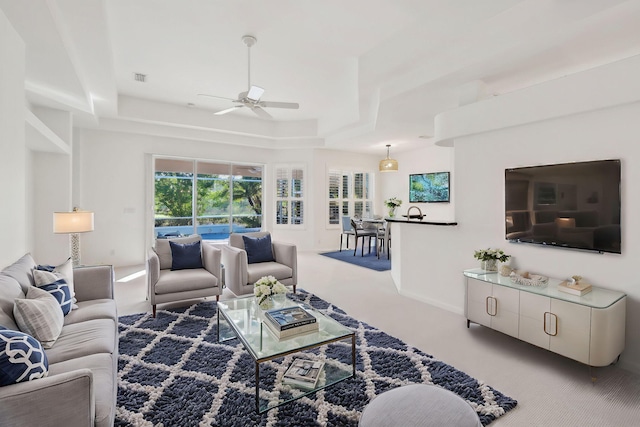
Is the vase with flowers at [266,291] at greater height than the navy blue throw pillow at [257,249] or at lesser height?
lesser

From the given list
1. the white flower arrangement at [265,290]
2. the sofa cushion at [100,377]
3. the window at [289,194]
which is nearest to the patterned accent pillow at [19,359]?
the sofa cushion at [100,377]

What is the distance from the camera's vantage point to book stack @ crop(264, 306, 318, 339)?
224cm

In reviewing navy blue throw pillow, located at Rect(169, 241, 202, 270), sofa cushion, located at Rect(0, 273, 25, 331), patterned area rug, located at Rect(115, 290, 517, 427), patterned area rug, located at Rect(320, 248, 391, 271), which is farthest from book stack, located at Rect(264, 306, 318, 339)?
patterned area rug, located at Rect(320, 248, 391, 271)

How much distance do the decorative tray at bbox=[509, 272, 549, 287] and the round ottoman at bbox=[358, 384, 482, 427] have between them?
5.72ft

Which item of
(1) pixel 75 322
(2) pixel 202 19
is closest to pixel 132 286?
(1) pixel 75 322

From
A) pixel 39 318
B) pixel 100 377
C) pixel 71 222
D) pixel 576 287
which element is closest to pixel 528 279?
pixel 576 287

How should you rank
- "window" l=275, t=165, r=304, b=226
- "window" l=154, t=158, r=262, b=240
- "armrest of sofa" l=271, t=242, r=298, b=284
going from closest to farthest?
"armrest of sofa" l=271, t=242, r=298, b=284, "window" l=154, t=158, r=262, b=240, "window" l=275, t=165, r=304, b=226

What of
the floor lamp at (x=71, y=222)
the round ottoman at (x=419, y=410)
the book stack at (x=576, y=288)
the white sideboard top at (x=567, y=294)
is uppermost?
the floor lamp at (x=71, y=222)

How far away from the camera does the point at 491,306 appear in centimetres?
296

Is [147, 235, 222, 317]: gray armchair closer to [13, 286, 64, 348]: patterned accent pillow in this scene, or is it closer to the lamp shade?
the lamp shade

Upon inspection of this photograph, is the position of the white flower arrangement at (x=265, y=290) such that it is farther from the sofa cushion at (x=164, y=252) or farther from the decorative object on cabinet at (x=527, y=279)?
the decorative object on cabinet at (x=527, y=279)

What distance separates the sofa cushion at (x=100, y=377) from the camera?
1396mm

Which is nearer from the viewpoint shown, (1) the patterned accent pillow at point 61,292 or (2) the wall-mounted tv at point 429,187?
(1) the patterned accent pillow at point 61,292

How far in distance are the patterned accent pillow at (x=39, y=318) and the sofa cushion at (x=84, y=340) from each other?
2.5 inches
